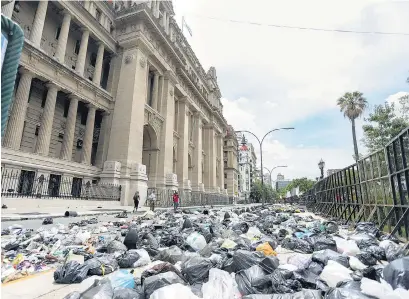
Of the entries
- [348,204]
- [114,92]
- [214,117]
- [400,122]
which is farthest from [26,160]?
[214,117]

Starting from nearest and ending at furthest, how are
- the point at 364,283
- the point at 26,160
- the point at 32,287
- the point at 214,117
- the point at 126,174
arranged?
the point at 364,283, the point at 32,287, the point at 26,160, the point at 126,174, the point at 214,117

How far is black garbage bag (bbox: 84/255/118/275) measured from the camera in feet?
12.1

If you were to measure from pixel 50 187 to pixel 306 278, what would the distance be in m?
17.1

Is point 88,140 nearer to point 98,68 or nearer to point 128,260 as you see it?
point 98,68

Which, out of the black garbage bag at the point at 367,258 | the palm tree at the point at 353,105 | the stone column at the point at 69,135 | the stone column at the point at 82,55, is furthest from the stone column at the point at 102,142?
the palm tree at the point at 353,105

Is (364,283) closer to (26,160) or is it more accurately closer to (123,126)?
(26,160)

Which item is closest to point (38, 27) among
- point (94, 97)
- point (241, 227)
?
point (94, 97)

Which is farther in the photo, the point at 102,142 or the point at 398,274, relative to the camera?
the point at 102,142

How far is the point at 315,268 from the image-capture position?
11.6 ft

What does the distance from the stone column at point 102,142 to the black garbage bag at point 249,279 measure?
20238mm

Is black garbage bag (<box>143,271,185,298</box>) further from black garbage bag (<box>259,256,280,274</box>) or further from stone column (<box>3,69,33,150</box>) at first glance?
stone column (<box>3,69,33,150</box>)

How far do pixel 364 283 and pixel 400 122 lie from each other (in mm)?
24278

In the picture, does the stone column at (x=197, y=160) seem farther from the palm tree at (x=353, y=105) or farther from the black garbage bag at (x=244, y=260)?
the black garbage bag at (x=244, y=260)

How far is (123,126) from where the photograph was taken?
21.0 m
